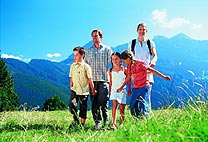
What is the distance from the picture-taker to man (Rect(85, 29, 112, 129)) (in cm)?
1098

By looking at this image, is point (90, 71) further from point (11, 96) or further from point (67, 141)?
point (11, 96)


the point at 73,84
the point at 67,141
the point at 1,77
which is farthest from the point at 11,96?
the point at 67,141

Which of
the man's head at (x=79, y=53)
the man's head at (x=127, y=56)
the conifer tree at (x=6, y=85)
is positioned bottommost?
the man's head at (x=127, y=56)

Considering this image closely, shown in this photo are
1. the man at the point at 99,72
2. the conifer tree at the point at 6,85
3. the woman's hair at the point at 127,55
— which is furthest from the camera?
the conifer tree at the point at 6,85

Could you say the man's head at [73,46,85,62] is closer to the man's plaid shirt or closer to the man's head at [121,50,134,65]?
the man's plaid shirt

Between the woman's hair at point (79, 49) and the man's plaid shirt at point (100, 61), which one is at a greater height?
the woman's hair at point (79, 49)

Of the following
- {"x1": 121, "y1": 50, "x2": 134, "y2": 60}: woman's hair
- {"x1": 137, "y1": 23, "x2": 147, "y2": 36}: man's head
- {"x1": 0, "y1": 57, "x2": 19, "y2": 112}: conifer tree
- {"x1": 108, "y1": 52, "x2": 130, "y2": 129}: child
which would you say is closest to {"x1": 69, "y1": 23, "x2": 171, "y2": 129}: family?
{"x1": 108, "y1": 52, "x2": 130, "y2": 129}: child

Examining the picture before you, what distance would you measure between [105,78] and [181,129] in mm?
7206

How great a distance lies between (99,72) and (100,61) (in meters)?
0.31

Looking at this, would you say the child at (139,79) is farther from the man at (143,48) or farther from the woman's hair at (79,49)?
the woman's hair at (79,49)

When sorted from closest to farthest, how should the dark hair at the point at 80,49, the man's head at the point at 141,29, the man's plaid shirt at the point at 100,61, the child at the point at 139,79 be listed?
the child at the point at 139,79 < the man's head at the point at 141,29 < the dark hair at the point at 80,49 < the man's plaid shirt at the point at 100,61

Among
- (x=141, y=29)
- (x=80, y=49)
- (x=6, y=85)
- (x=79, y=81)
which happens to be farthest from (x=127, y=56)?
(x=6, y=85)

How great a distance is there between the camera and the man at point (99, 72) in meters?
11.0

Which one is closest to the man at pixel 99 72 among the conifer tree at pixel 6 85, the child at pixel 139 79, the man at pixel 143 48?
the man at pixel 143 48
